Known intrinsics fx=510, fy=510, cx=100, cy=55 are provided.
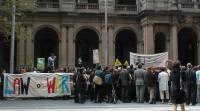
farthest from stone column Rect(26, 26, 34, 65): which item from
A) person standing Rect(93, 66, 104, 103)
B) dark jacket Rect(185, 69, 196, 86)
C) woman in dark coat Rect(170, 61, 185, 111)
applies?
woman in dark coat Rect(170, 61, 185, 111)

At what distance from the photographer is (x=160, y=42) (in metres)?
45.4

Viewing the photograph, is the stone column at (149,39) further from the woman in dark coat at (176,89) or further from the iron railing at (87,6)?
the woman in dark coat at (176,89)

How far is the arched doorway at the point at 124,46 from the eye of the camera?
46.6 meters

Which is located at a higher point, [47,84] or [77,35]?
[77,35]

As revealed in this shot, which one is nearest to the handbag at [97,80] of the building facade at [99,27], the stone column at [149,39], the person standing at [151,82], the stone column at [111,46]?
the person standing at [151,82]

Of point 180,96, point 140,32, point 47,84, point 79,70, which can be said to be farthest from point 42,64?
point 180,96

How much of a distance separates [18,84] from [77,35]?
17.3 meters

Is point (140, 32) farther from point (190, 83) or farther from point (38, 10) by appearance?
point (190, 83)

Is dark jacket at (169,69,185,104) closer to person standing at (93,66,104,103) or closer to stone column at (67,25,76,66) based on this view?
person standing at (93,66,104,103)

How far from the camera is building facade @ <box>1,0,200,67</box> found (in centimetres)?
4244

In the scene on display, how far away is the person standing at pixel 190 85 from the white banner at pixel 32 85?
7.48m

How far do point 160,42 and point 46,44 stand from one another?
10177 millimetres

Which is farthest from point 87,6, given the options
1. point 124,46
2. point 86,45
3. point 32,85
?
point 32,85

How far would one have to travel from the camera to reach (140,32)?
4453 cm
